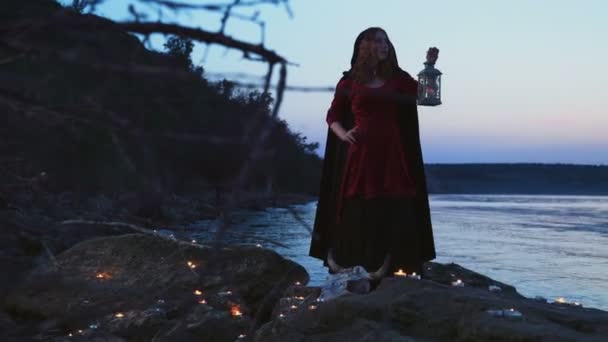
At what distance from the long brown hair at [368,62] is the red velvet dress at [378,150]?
5 cm

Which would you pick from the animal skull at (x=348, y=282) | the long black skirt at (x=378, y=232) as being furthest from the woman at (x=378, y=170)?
the animal skull at (x=348, y=282)

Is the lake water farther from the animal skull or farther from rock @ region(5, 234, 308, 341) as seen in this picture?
the animal skull

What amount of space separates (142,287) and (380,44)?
92.4 inches

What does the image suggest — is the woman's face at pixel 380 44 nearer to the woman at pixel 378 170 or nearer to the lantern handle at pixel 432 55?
the woman at pixel 378 170

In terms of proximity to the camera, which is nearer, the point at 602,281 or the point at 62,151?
the point at 602,281

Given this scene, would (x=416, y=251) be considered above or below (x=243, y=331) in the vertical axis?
above

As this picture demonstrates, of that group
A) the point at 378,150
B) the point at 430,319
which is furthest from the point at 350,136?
the point at 430,319

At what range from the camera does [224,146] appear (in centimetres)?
99

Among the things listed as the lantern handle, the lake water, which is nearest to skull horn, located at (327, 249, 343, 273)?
the lake water

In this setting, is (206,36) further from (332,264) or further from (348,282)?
(332,264)

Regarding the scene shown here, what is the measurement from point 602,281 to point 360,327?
20.2 feet

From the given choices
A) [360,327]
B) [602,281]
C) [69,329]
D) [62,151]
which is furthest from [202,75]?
[62,151]

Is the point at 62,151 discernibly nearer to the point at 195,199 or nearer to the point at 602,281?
the point at 602,281

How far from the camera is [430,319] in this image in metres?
3.69
